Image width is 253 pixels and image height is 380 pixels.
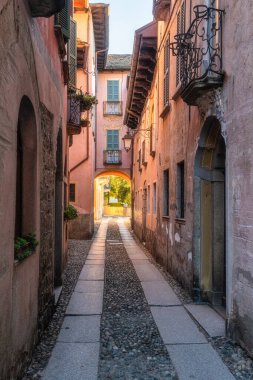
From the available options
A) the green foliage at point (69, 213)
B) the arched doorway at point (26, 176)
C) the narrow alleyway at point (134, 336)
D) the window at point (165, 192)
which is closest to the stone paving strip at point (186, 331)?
the narrow alleyway at point (134, 336)

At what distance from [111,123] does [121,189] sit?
27.2m

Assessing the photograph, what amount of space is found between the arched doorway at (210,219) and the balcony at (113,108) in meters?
21.4

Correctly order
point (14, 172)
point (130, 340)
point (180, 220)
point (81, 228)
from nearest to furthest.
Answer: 1. point (14, 172)
2. point (130, 340)
3. point (180, 220)
4. point (81, 228)

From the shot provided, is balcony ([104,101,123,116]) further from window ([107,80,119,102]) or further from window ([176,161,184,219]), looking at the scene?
window ([176,161,184,219])

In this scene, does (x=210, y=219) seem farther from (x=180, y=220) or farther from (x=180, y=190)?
(x=180, y=190)

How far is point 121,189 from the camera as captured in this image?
2164 inches

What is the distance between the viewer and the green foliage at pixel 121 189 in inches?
2125

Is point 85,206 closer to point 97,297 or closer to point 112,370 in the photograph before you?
point 97,297

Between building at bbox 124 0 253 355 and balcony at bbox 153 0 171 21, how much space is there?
Result: 27 millimetres

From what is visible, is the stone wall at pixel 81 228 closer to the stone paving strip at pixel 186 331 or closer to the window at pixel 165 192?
the window at pixel 165 192

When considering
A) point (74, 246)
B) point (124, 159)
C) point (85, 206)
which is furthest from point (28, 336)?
point (124, 159)

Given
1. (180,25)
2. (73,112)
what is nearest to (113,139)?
(73,112)

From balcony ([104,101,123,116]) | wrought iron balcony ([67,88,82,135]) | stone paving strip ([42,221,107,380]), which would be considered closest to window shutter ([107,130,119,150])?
balcony ([104,101,123,116])

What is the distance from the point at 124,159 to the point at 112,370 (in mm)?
23583
